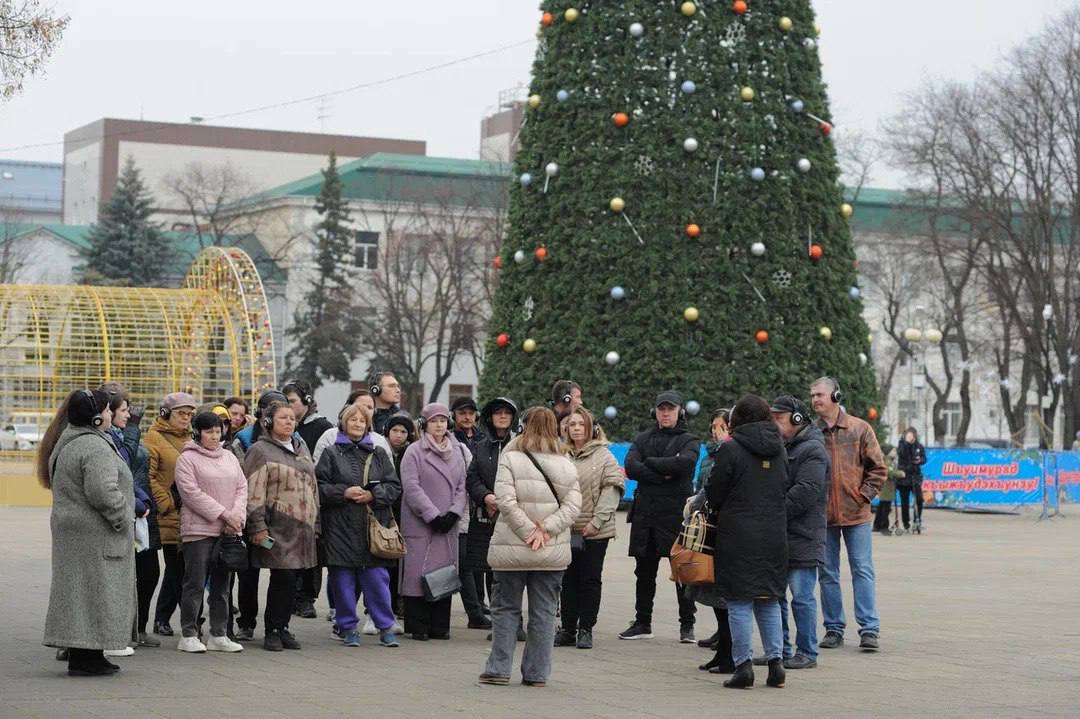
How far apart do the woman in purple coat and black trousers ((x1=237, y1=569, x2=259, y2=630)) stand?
3.57 ft

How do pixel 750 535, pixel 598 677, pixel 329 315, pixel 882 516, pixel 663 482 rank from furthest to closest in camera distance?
pixel 329 315
pixel 882 516
pixel 663 482
pixel 598 677
pixel 750 535

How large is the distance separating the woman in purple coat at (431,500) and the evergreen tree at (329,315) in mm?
54360

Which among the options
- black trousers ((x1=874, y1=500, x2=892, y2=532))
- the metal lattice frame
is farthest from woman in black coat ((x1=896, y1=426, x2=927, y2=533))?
the metal lattice frame

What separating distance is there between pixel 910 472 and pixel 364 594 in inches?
705

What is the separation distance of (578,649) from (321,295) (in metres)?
56.4

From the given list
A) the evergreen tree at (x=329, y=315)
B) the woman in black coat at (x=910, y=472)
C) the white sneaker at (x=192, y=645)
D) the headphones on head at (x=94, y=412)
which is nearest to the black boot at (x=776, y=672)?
the white sneaker at (x=192, y=645)

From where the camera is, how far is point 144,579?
13.5 meters

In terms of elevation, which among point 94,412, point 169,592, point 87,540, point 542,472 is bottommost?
point 169,592

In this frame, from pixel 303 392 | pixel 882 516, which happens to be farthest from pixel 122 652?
pixel 882 516

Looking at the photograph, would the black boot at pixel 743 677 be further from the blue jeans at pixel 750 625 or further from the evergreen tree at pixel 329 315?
the evergreen tree at pixel 329 315

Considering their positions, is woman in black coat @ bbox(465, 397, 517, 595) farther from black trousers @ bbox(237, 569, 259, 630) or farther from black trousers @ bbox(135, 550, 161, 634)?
black trousers @ bbox(135, 550, 161, 634)

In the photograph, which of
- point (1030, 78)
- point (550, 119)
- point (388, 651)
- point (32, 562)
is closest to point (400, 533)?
point (388, 651)

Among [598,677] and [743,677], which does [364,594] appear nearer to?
[598,677]

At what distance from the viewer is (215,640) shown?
1303 centimetres
